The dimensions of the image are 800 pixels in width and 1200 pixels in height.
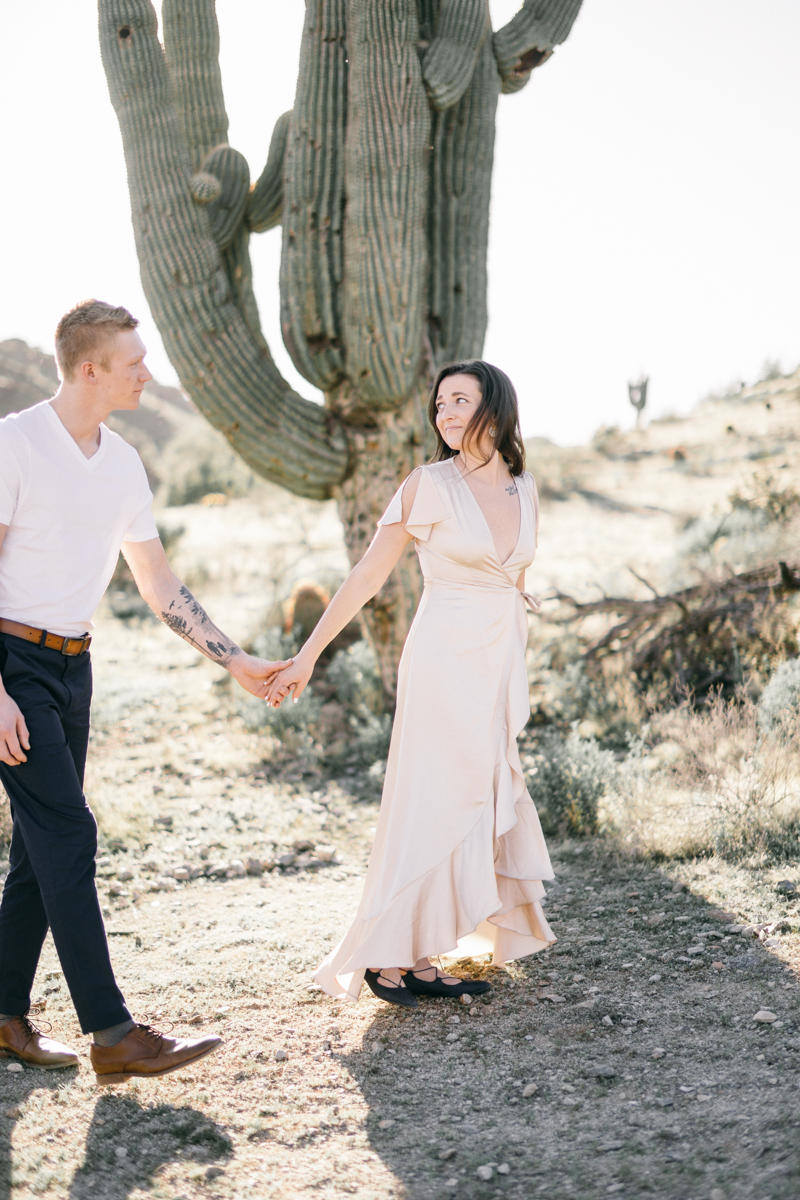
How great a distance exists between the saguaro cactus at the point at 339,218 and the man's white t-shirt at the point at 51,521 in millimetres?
3818

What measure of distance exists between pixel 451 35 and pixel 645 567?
659cm

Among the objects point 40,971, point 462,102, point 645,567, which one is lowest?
point 40,971

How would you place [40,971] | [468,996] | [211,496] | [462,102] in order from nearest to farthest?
1. [468,996]
2. [40,971]
3. [462,102]
4. [211,496]

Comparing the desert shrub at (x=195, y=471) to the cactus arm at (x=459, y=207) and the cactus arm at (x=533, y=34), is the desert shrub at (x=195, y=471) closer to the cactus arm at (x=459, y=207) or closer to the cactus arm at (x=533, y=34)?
the cactus arm at (x=459, y=207)

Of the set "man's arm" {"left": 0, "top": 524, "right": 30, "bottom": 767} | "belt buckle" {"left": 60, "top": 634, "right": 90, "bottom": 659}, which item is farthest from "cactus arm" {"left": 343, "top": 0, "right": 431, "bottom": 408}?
"man's arm" {"left": 0, "top": 524, "right": 30, "bottom": 767}

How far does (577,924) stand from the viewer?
3.79 meters

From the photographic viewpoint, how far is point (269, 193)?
670 centimetres

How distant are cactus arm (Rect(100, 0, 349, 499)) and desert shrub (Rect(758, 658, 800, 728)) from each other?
3371 millimetres

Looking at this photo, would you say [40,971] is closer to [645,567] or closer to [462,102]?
[462,102]

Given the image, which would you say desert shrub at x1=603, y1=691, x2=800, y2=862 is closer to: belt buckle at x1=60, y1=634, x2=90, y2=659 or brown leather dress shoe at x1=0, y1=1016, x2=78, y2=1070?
brown leather dress shoe at x1=0, y1=1016, x2=78, y2=1070

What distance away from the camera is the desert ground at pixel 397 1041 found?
88.4 inches

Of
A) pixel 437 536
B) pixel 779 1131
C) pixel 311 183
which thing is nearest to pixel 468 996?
pixel 779 1131

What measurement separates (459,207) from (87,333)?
465 centimetres

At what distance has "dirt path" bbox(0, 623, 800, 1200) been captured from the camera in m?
2.23
